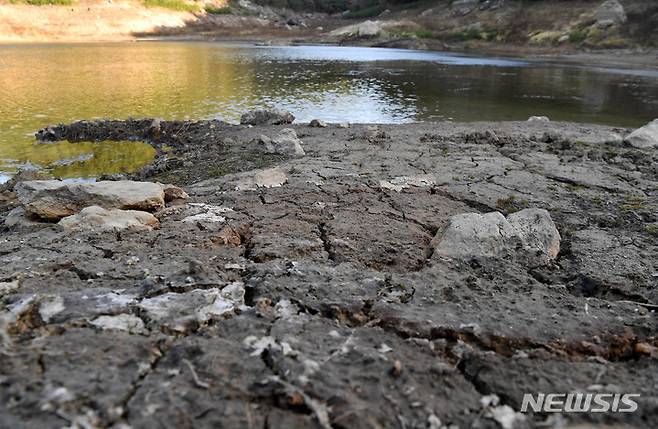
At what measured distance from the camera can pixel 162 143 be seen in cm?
906

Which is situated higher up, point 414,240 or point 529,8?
point 529,8

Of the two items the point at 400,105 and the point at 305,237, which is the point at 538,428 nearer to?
the point at 305,237

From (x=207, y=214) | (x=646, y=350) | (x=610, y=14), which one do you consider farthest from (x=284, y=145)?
(x=610, y=14)

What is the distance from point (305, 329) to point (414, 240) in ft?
5.07

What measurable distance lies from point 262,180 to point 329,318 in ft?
9.57

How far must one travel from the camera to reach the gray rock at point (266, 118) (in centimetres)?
1011

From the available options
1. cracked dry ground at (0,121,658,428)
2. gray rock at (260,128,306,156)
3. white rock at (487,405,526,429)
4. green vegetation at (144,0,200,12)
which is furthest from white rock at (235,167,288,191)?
green vegetation at (144,0,200,12)

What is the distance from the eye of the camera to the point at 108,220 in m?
3.82

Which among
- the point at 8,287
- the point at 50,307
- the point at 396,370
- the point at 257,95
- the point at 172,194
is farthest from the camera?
the point at 257,95

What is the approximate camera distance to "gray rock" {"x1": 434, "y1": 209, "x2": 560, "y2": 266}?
3377 mm

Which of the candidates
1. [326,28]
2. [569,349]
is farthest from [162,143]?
[326,28]

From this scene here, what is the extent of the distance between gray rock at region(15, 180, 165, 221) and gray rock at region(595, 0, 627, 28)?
3892cm

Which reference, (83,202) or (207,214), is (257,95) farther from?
(207,214)

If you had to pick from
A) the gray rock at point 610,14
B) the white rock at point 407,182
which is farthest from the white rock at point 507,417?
the gray rock at point 610,14
